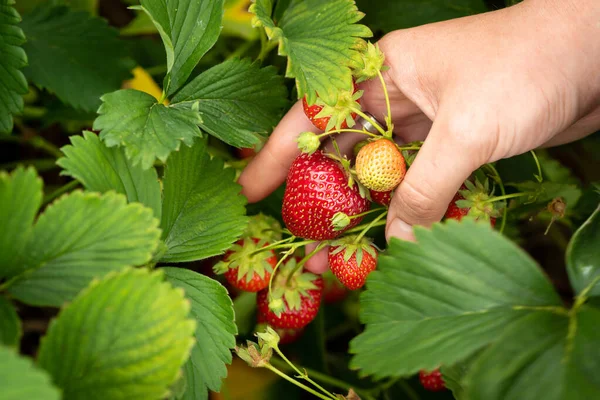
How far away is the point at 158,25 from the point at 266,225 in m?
0.34

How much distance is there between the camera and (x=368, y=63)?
0.74 meters

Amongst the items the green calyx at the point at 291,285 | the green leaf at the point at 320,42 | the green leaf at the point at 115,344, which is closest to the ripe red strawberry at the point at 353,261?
the green calyx at the point at 291,285

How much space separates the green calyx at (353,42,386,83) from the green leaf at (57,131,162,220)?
0.30 metres

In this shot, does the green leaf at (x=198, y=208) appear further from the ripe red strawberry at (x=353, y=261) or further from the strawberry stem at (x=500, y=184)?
the strawberry stem at (x=500, y=184)

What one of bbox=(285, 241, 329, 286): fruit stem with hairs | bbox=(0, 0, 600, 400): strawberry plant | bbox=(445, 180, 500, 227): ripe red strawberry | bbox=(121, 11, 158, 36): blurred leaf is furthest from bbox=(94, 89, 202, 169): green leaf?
bbox=(121, 11, 158, 36): blurred leaf

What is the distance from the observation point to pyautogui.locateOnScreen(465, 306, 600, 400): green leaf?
19.8 inches

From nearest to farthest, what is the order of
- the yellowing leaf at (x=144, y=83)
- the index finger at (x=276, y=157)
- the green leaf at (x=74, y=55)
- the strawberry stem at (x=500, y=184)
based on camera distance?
the strawberry stem at (x=500, y=184) < the index finger at (x=276, y=157) < the green leaf at (x=74, y=55) < the yellowing leaf at (x=144, y=83)

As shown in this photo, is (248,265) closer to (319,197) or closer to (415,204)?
(319,197)

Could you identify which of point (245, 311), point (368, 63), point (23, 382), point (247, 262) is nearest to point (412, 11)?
point (368, 63)

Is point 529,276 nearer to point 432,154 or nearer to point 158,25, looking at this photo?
point 432,154

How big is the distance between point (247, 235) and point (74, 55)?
468mm

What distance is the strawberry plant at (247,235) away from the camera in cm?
52

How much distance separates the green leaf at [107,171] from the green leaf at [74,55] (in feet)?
1.16

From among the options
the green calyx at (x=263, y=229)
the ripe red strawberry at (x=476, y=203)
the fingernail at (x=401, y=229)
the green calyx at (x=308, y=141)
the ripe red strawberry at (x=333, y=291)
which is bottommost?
the ripe red strawberry at (x=333, y=291)
